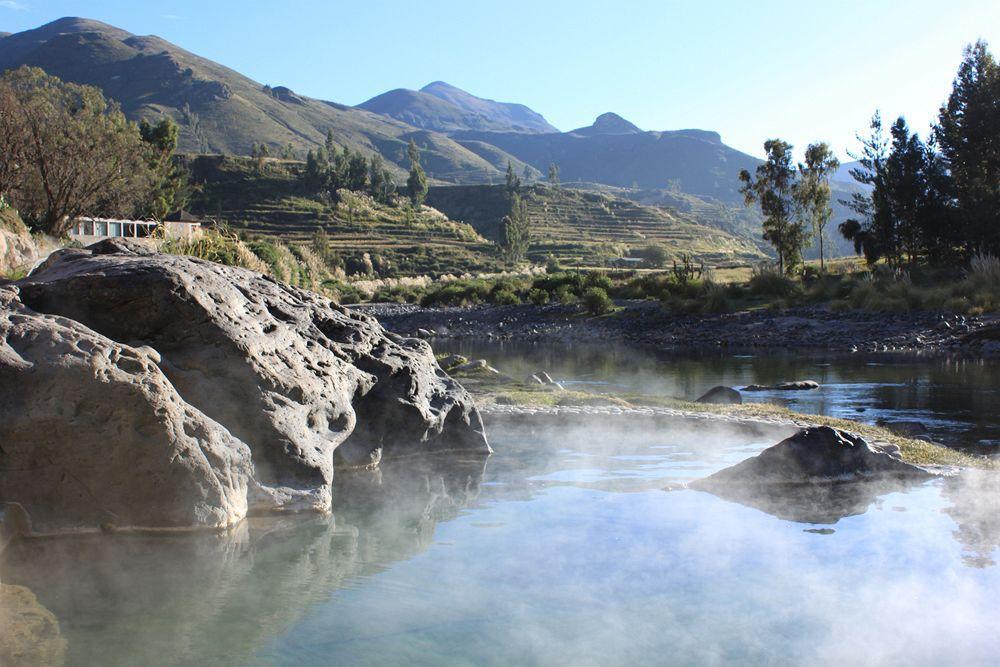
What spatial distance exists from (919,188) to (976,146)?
9.06 feet

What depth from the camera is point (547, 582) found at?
5.68 metres

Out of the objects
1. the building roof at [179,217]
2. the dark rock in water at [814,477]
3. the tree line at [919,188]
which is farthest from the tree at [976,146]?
the building roof at [179,217]

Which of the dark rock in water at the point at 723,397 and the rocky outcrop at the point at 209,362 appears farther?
the dark rock in water at the point at 723,397

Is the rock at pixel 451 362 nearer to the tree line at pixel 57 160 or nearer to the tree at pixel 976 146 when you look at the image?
the tree line at pixel 57 160

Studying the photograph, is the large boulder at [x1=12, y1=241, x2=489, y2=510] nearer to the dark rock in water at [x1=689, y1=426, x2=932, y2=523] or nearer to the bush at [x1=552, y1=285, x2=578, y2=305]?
the dark rock in water at [x1=689, y1=426, x2=932, y2=523]

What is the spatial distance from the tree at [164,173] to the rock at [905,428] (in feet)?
149

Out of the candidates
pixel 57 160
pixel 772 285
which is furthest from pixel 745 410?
pixel 772 285

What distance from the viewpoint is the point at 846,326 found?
2923 cm

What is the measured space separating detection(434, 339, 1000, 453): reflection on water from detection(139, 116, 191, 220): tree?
30996mm

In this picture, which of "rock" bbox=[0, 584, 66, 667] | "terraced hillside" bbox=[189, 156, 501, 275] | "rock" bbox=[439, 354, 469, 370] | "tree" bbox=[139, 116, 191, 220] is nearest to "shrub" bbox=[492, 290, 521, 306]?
"tree" bbox=[139, 116, 191, 220]

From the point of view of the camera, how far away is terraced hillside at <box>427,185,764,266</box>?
96.8 m

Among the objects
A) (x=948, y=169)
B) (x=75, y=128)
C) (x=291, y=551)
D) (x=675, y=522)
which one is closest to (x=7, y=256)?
(x=291, y=551)

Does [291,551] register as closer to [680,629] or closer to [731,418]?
[680,629]

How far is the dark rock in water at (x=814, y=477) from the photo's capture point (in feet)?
24.9
